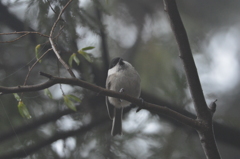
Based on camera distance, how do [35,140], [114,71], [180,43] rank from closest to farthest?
[180,43] → [35,140] → [114,71]

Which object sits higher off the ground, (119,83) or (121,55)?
(121,55)

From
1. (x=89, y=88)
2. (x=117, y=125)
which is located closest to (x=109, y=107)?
(x=117, y=125)

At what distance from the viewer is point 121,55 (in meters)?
1.10

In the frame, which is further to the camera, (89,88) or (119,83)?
(119,83)

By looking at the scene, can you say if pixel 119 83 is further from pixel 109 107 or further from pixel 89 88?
pixel 89 88

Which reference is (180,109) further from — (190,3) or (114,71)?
(190,3)

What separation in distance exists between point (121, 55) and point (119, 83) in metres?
0.18

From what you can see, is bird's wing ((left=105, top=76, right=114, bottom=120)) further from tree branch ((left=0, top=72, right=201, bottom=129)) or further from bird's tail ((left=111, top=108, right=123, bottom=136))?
tree branch ((left=0, top=72, right=201, bottom=129))

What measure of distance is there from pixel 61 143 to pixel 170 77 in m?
0.55

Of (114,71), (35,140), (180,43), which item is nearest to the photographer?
(180,43)

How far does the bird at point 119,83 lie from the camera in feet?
3.60

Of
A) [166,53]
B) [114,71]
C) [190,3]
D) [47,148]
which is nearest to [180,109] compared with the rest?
[166,53]

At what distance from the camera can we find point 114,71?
1.19 metres

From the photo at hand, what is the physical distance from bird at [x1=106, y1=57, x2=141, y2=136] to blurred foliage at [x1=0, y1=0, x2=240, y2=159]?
0.04 metres
